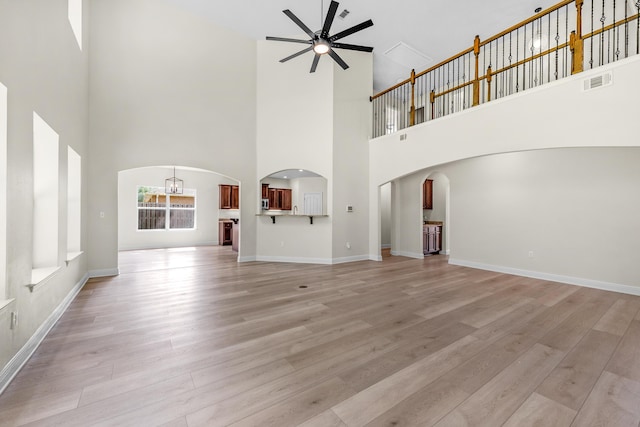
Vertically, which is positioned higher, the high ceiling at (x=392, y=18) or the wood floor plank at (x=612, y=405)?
the high ceiling at (x=392, y=18)

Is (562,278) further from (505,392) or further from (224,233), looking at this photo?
(224,233)

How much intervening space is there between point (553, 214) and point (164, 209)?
10630 millimetres

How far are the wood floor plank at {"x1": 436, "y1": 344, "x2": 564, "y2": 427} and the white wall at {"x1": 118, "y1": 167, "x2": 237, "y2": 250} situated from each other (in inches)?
389

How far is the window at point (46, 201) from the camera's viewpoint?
3.13 metres

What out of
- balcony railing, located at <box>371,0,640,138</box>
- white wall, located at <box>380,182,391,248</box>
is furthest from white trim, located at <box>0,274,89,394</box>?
white wall, located at <box>380,182,391,248</box>

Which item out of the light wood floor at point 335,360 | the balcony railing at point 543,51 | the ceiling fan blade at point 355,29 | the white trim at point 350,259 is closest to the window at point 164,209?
the light wood floor at point 335,360

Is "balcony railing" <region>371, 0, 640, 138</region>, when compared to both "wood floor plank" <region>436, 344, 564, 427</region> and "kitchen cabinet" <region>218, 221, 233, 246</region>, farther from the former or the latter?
"kitchen cabinet" <region>218, 221, 233, 246</region>

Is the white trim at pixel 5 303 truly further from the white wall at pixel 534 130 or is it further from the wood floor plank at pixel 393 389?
the white wall at pixel 534 130

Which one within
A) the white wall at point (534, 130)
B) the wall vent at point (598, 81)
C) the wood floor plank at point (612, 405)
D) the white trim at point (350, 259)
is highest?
the wall vent at point (598, 81)

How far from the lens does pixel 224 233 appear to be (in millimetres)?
10258

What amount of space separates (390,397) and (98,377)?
6.76 feet

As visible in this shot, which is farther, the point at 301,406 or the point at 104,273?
the point at 104,273

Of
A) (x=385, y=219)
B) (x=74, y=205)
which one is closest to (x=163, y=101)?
(x=74, y=205)

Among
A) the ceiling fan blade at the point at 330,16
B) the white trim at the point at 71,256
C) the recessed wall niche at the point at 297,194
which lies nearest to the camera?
the ceiling fan blade at the point at 330,16
